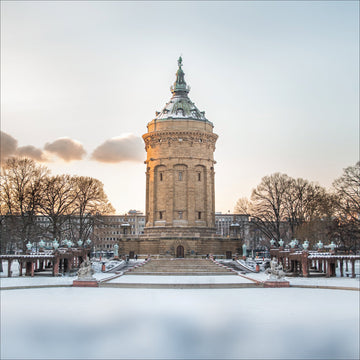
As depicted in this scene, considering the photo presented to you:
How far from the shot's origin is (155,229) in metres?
67.1

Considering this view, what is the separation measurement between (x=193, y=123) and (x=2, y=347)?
54.4 metres

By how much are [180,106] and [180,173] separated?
9823 millimetres

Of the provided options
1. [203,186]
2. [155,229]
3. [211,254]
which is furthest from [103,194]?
[211,254]

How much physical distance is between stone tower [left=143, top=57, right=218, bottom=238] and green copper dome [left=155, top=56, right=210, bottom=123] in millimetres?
139

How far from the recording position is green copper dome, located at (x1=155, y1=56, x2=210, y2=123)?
69938mm

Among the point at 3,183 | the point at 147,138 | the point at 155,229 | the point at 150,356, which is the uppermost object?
the point at 147,138

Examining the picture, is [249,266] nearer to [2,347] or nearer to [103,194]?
[103,194]

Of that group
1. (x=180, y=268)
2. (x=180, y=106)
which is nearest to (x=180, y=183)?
(x=180, y=106)

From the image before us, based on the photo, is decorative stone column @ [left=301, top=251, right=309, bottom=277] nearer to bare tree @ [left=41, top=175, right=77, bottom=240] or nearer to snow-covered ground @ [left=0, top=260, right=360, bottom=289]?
snow-covered ground @ [left=0, top=260, right=360, bottom=289]

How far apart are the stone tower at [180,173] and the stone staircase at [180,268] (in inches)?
449

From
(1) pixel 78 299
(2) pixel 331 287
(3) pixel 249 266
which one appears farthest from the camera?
(3) pixel 249 266

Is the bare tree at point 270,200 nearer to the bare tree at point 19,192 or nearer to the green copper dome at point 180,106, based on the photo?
the green copper dome at point 180,106

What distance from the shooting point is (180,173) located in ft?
224

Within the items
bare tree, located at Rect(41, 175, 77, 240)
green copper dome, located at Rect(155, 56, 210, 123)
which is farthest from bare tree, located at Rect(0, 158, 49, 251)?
green copper dome, located at Rect(155, 56, 210, 123)
